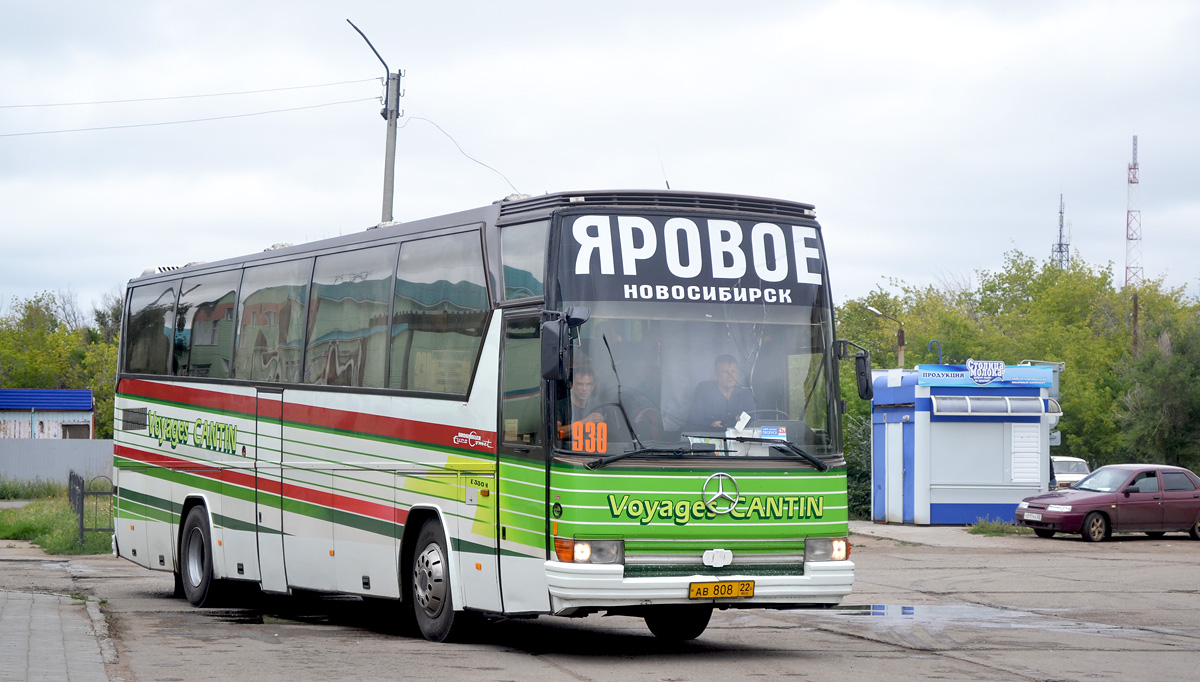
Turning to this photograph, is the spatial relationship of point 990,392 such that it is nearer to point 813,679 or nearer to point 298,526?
point 298,526

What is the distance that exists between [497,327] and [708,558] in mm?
2502

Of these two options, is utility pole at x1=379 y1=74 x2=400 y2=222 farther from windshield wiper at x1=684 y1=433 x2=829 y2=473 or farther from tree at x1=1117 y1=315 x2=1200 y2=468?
tree at x1=1117 y1=315 x2=1200 y2=468

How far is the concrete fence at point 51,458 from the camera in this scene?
164ft

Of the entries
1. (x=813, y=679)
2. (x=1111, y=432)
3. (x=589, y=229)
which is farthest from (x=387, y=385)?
(x=1111, y=432)

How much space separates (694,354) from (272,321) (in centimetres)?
606

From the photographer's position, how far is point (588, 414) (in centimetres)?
1052

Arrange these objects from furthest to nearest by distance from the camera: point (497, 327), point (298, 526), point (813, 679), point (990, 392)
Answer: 1. point (990, 392)
2. point (298, 526)
3. point (497, 327)
4. point (813, 679)

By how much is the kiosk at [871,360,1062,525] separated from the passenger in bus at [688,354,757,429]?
870 inches

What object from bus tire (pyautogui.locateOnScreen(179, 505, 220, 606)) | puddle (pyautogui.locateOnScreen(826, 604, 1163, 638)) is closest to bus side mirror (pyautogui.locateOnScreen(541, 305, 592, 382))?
puddle (pyautogui.locateOnScreen(826, 604, 1163, 638))

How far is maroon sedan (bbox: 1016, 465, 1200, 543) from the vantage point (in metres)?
29.0

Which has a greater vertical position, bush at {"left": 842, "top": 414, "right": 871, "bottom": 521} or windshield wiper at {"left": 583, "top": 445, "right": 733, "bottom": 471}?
windshield wiper at {"left": 583, "top": 445, "right": 733, "bottom": 471}

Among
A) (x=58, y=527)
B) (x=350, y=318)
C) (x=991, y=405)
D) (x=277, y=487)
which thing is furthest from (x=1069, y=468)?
(x=350, y=318)

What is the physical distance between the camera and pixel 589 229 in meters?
10.9

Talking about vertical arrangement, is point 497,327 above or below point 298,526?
above
